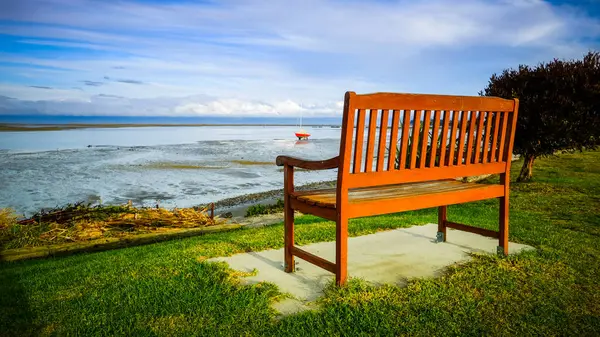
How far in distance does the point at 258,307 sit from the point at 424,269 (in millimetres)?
1794

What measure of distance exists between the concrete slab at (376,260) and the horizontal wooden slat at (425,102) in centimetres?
155

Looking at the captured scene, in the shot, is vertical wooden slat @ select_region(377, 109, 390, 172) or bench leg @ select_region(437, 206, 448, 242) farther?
bench leg @ select_region(437, 206, 448, 242)

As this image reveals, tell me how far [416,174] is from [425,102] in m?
0.63

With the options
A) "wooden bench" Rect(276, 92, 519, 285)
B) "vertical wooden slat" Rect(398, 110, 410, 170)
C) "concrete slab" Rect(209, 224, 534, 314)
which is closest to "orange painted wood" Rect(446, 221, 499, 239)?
"wooden bench" Rect(276, 92, 519, 285)

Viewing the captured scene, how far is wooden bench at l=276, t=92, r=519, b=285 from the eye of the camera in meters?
3.36

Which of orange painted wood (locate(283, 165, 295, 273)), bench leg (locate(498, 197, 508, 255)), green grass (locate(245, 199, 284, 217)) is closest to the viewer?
orange painted wood (locate(283, 165, 295, 273))

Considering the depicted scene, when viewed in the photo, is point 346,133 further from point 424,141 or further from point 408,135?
point 424,141

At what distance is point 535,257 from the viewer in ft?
15.1

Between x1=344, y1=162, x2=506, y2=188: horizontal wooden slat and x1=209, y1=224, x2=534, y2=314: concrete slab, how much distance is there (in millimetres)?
918

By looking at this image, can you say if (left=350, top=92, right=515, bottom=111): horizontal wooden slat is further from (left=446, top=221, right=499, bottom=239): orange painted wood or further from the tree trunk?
the tree trunk

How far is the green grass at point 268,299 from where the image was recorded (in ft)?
9.87

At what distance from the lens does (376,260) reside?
179 inches

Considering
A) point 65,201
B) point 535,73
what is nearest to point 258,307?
point 535,73

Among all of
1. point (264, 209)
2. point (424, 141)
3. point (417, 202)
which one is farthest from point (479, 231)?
point (264, 209)
